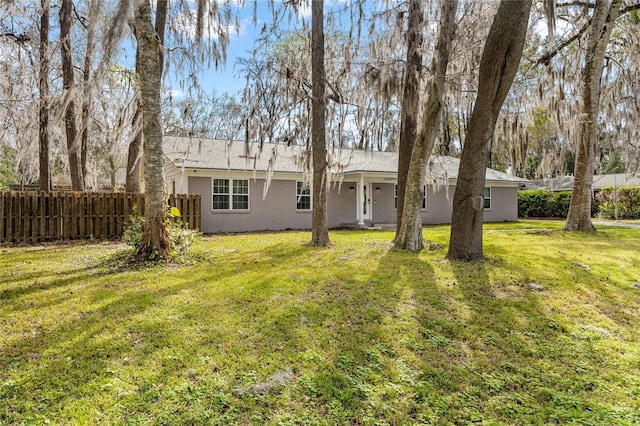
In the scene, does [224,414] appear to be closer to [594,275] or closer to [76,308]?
[76,308]

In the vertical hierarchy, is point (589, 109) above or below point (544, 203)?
above

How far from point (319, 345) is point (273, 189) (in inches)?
438

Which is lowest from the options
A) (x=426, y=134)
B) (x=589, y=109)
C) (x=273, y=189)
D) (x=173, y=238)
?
(x=173, y=238)

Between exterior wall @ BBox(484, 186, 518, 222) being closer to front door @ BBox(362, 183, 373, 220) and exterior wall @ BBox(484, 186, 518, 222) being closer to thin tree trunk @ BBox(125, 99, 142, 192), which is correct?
front door @ BBox(362, 183, 373, 220)

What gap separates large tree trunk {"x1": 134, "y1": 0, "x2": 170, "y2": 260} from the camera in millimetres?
6480

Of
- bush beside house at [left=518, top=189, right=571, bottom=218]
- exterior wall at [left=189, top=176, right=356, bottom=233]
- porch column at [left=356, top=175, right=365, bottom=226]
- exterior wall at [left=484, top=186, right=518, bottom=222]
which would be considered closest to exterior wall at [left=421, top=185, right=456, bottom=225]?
exterior wall at [left=484, top=186, right=518, bottom=222]

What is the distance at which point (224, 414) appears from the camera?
2.65 metres

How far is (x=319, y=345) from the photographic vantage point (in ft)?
12.1

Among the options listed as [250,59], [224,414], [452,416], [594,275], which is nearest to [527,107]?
[594,275]

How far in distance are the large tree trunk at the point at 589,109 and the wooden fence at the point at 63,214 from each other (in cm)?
1260

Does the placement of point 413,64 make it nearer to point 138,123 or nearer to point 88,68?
point 138,123

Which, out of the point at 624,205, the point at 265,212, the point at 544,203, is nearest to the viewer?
the point at 265,212

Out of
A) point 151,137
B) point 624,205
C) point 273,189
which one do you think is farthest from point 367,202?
point 624,205

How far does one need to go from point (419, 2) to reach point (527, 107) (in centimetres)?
436
